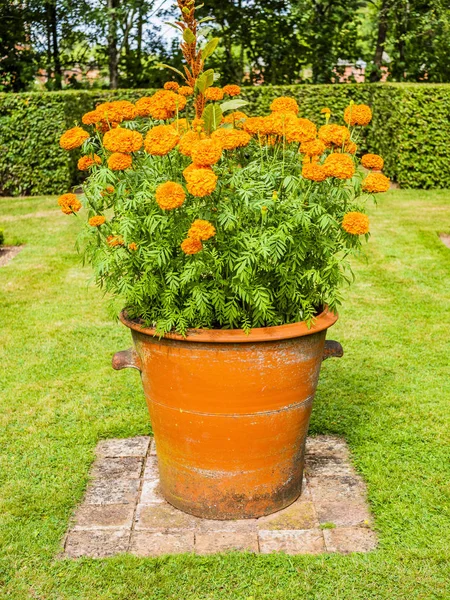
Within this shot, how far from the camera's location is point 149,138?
8.87 ft

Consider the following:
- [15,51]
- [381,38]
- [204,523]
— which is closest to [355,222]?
[204,523]

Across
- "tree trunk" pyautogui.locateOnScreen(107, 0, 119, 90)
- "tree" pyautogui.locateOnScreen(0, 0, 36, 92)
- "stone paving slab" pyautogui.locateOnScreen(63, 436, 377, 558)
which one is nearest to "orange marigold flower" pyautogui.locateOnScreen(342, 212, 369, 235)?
"stone paving slab" pyautogui.locateOnScreen(63, 436, 377, 558)

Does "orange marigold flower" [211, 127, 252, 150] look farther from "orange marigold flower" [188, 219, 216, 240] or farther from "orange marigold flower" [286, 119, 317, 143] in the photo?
"orange marigold flower" [188, 219, 216, 240]

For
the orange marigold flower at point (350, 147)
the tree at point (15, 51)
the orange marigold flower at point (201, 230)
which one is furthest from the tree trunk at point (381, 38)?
the orange marigold flower at point (201, 230)

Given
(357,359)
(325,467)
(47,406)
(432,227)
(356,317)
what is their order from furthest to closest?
(432,227)
(356,317)
(357,359)
(47,406)
(325,467)

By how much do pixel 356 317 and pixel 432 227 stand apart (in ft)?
11.8

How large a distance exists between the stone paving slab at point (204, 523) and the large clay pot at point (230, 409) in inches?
3.3

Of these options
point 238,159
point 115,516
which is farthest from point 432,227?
point 115,516

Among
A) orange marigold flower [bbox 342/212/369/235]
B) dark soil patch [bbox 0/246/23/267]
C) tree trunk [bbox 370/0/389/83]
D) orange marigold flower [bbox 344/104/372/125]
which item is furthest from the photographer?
tree trunk [bbox 370/0/389/83]

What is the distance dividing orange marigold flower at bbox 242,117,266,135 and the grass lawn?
0.89 metres

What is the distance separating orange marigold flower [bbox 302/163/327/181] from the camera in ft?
8.94

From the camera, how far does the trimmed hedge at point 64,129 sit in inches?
450

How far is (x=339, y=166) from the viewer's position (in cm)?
274

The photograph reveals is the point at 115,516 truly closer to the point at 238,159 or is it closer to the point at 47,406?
the point at 47,406
